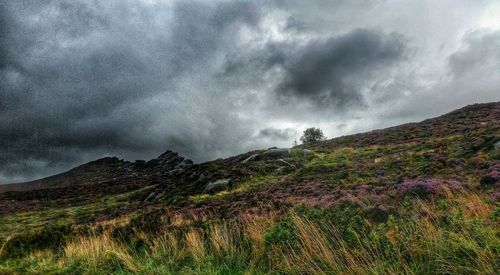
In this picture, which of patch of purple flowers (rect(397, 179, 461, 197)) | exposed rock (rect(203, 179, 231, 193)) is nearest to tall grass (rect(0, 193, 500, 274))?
patch of purple flowers (rect(397, 179, 461, 197))

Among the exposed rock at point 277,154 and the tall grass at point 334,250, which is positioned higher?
the exposed rock at point 277,154

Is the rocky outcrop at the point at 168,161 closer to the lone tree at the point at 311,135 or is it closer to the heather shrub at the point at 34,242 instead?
the lone tree at the point at 311,135

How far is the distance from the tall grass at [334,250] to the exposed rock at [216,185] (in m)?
24.0

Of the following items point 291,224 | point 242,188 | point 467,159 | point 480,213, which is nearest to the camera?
point 480,213

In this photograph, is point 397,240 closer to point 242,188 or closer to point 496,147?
point 496,147

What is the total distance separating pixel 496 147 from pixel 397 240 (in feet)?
70.5

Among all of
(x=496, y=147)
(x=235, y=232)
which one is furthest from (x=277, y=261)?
(x=496, y=147)

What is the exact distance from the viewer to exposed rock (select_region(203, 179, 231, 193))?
32.5m

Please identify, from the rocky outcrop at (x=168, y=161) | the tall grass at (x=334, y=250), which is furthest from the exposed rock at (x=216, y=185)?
the rocky outcrop at (x=168, y=161)

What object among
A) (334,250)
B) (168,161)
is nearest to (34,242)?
(334,250)

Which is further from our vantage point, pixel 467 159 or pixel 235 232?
pixel 467 159

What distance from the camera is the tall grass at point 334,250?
4160 millimetres

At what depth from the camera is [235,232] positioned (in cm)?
746

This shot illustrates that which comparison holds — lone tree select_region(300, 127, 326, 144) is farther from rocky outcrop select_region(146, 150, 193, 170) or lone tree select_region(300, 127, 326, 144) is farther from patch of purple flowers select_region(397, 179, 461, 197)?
patch of purple flowers select_region(397, 179, 461, 197)
